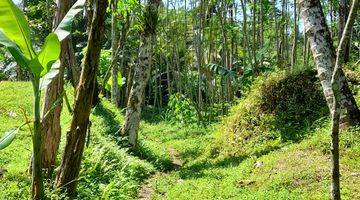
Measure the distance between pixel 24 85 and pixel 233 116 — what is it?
9.94 metres

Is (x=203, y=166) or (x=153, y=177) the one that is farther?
(x=203, y=166)

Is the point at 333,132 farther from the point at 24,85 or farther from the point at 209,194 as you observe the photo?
the point at 24,85

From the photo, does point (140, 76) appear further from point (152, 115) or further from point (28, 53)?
point (152, 115)

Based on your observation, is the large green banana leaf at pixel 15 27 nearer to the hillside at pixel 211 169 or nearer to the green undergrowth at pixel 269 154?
the hillside at pixel 211 169

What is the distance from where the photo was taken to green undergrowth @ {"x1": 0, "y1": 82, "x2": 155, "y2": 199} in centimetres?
707

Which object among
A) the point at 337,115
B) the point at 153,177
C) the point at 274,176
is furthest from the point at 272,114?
the point at 337,115

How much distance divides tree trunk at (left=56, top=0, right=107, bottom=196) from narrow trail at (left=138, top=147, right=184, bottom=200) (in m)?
2.92

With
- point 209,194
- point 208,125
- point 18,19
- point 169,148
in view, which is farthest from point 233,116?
point 18,19

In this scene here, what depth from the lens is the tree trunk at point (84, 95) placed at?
20.3 ft

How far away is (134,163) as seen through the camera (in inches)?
424

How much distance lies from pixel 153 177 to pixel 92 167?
3342mm

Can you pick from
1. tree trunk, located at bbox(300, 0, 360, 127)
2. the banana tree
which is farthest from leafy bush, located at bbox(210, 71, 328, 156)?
the banana tree

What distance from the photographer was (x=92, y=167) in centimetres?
795

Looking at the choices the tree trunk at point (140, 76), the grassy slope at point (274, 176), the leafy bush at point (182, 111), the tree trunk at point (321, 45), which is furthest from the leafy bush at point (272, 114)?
the leafy bush at point (182, 111)
